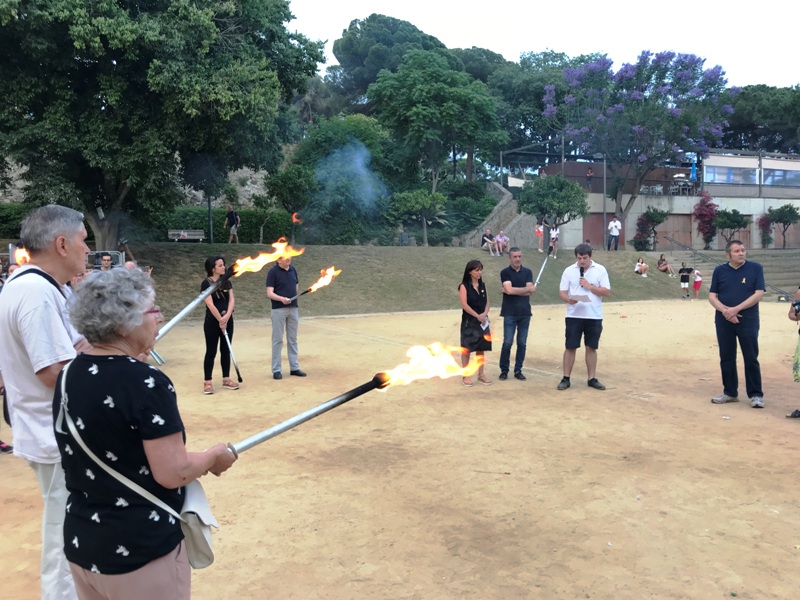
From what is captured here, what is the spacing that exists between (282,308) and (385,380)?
7.57 meters

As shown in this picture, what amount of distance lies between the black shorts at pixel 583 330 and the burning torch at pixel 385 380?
508 centimetres

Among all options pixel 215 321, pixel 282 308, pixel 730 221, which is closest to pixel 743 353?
pixel 282 308

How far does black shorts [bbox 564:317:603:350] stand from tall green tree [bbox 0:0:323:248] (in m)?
13.2

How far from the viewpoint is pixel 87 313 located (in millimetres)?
2189

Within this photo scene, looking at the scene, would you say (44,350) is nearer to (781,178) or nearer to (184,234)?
(184,234)

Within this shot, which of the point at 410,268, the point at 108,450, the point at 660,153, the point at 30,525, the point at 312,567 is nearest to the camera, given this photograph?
the point at 108,450

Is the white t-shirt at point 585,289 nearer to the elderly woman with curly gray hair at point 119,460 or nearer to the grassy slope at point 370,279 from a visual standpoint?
the elderly woman with curly gray hair at point 119,460

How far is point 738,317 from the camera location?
807 cm

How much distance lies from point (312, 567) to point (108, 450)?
7.27 ft

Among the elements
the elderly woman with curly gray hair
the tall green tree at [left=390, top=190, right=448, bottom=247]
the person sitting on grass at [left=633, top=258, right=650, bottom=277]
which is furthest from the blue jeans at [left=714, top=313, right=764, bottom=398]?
the tall green tree at [left=390, top=190, right=448, bottom=247]

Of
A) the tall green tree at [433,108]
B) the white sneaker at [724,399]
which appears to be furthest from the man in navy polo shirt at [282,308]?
the tall green tree at [433,108]

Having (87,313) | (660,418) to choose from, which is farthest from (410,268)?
(87,313)

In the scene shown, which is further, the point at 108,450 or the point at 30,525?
the point at 30,525

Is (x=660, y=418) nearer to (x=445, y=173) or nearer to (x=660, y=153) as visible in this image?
(x=660, y=153)
